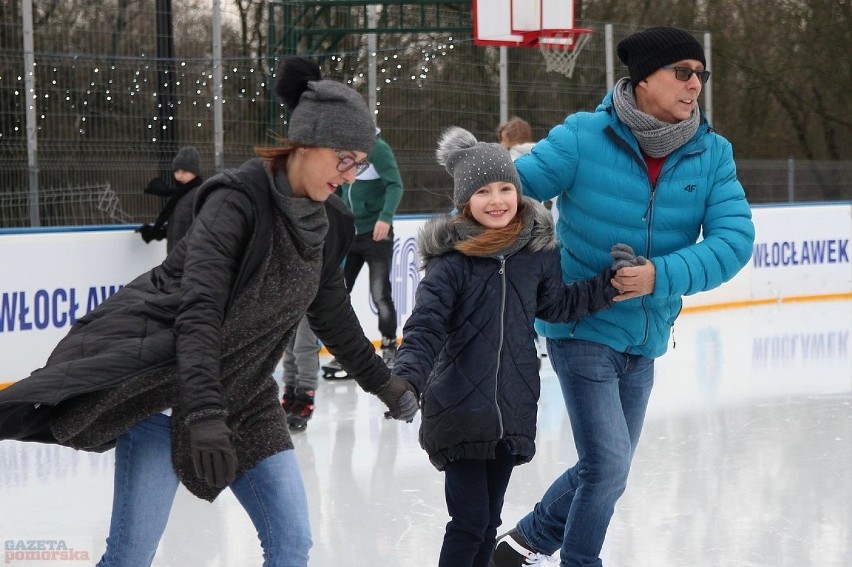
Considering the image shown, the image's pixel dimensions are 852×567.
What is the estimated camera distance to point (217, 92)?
7977 mm

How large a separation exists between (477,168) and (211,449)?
1.12 metres

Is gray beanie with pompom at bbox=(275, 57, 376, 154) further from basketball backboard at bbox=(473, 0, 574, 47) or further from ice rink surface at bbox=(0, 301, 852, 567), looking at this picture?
basketball backboard at bbox=(473, 0, 574, 47)

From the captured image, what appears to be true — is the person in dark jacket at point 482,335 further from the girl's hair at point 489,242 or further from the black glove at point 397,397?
the black glove at point 397,397

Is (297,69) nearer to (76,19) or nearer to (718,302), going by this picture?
(76,19)

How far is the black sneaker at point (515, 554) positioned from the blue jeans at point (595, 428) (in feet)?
0.77

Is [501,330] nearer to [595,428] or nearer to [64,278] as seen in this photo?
[595,428]

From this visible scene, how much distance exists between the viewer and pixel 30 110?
718 cm

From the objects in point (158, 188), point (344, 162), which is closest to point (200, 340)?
point (344, 162)

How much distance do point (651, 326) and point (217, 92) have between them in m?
5.46

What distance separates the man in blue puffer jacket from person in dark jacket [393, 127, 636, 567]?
0.43ft

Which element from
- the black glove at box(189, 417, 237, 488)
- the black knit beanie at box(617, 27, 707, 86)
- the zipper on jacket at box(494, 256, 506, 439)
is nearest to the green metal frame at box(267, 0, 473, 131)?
the black knit beanie at box(617, 27, 707, 86)

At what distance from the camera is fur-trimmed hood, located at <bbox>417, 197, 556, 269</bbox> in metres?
2.86

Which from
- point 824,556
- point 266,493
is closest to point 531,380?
point 266,493

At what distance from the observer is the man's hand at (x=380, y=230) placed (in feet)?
22.0
